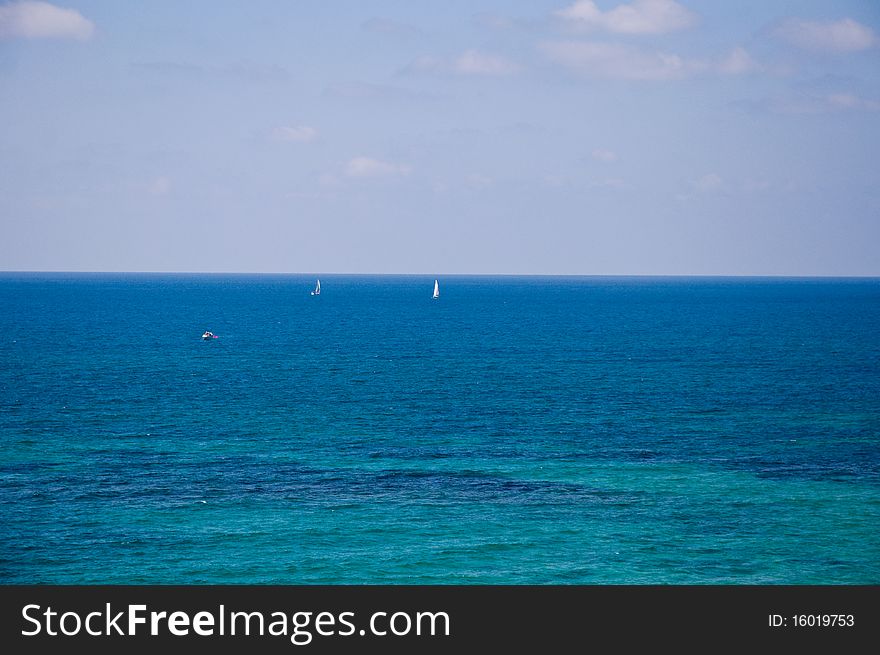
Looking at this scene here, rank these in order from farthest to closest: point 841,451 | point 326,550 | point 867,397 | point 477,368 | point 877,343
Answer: point 877,343 < point 477,368 < point 867,397 < point 841,451 < point 326,550

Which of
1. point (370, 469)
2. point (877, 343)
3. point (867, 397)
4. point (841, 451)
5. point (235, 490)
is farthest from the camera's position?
point (877, 343)

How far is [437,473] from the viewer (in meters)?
66.8

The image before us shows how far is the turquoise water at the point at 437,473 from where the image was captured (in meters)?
49.2

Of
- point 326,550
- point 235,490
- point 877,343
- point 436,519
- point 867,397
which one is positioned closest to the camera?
point 326,550

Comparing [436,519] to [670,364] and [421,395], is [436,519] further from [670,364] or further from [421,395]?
[670,364]

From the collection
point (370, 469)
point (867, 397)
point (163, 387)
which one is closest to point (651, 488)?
point (370, 469)

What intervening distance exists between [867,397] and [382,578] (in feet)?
249

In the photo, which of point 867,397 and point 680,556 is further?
point 867,397

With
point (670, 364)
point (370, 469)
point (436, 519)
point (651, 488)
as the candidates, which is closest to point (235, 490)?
point (370, 469)

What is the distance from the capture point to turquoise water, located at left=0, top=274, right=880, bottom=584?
4922 centimetres

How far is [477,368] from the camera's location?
13038 centimetres

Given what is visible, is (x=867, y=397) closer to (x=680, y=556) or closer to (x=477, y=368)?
(x=477, y=368)

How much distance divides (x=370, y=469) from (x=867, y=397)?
64066mm

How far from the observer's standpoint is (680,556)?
163 feet
